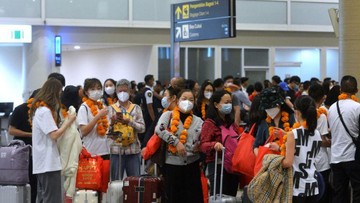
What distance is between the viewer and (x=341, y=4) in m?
11.1

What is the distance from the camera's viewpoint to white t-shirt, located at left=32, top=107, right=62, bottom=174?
7.66 m

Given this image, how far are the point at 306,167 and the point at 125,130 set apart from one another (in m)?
3.33

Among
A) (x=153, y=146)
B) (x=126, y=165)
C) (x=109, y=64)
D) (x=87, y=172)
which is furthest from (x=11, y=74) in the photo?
(x=153, y=146)

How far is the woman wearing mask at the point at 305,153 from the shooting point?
21.3 ft

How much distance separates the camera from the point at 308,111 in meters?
6.48

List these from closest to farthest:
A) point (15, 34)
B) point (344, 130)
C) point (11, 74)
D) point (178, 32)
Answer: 1. point (344, 130)
2. point (178, 32)
3. point (15, 34)
4. point (11, 74)

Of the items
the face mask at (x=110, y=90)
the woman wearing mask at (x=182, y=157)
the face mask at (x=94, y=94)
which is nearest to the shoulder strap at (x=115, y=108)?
the face mask at (x=94, y=94)

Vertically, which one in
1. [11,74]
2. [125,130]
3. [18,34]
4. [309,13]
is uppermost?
[309,13]

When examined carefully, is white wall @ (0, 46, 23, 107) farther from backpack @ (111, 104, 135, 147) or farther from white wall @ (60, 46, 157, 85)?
backpack @ (111, 104, 135, 147)

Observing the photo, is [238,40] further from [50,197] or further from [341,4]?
[50,197]

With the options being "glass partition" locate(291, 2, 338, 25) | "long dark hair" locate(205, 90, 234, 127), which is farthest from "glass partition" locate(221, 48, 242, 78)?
"long dark hair" locate(205, 90, 234, 127)

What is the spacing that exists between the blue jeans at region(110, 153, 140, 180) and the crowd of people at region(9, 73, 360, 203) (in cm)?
1

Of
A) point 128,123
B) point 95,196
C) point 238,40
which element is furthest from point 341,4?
point 238,40

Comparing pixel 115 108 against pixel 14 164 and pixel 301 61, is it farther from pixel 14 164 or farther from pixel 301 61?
pixel 301 61
